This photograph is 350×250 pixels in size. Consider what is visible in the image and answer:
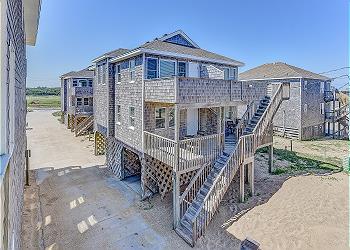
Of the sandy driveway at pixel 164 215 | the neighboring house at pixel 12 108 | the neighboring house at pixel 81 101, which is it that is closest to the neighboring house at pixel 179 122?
the sandy driveway at pixel 164 215

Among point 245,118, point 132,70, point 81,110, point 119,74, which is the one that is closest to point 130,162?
point 119,74

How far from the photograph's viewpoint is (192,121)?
→ 55.4ft

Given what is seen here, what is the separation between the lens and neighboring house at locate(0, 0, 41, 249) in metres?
2.55

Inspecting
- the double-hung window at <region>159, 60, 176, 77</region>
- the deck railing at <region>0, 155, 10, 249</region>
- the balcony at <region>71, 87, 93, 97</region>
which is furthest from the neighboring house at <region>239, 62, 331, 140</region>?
the deck railing at <region>0, 155, 10, 249</region>

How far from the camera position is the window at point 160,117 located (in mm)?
14508

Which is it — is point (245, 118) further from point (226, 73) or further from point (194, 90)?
point (194, 90)

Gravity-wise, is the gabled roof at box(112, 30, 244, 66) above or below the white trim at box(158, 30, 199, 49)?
below

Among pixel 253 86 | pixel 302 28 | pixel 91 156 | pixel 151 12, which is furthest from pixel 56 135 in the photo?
pixel 302 28

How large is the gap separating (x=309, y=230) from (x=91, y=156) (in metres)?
17.4

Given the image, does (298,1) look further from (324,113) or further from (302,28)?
(324,113)

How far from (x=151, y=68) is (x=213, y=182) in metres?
6.83

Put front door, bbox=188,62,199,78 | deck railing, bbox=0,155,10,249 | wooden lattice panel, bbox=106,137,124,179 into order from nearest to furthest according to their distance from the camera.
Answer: deck railing, bbox=0,155,10,249
front door, bbox=188,62,199,78
wooden lattice panel, bbox=106,137,124,179

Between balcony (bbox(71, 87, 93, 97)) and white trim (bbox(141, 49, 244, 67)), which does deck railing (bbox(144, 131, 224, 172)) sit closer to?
white trim (bbox(141, 49, 244, 67))

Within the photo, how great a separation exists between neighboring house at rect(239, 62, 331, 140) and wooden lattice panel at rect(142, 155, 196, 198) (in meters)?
19.6
